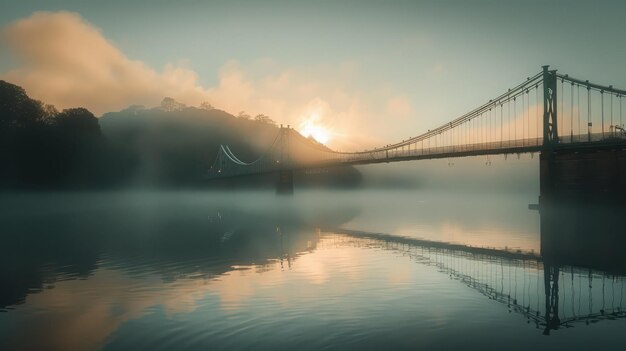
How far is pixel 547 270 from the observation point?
71.2 ft

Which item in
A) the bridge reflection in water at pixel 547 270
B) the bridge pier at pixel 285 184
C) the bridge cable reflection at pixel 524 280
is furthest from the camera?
the bridge pier at pixel 285 184

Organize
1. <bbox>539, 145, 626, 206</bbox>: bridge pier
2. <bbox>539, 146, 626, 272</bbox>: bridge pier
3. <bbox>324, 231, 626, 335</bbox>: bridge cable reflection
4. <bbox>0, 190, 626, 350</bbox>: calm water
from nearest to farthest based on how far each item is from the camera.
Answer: <bbox>0, 190, 626, 350</bbox>: calm water, <bbox>324, 231, 626, 335</bbox>: bridge cable reflection, <bbox>539, 146, 626, 272</bbox>: bridge pier, <bbox>539, 145, 626, 206</bbox>: bridge pier

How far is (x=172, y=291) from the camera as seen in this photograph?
1702 cm

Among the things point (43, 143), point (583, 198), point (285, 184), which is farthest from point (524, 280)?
point (285, 184)

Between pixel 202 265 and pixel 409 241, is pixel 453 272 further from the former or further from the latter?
pixel 409 241

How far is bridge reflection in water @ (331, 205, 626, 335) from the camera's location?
577 inches

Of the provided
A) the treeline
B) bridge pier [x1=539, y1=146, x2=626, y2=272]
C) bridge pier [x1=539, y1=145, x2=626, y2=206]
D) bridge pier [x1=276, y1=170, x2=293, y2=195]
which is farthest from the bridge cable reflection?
bridge pier [x1=276, y1=170, x2=293, y2=195]

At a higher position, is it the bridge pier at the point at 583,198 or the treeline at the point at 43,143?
the treeline at the point at 43,143

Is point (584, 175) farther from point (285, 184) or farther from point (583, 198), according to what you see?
point (285, 184)

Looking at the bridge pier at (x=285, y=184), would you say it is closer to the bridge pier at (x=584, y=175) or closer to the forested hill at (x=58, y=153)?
the forested hill at (x=58, y=153)

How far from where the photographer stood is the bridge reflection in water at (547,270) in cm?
1465

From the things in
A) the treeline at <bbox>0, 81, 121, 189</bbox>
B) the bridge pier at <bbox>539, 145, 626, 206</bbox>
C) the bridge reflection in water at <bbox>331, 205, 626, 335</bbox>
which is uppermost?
the treeline at <bbox>0, 81, 121, 189</bbox>

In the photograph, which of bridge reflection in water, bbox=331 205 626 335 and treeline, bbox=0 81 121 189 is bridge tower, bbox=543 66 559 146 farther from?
treeline, bbox=0 81 121 189

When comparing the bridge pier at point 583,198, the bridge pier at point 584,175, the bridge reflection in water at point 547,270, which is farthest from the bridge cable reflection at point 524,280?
the bridge pier at point 584,175
